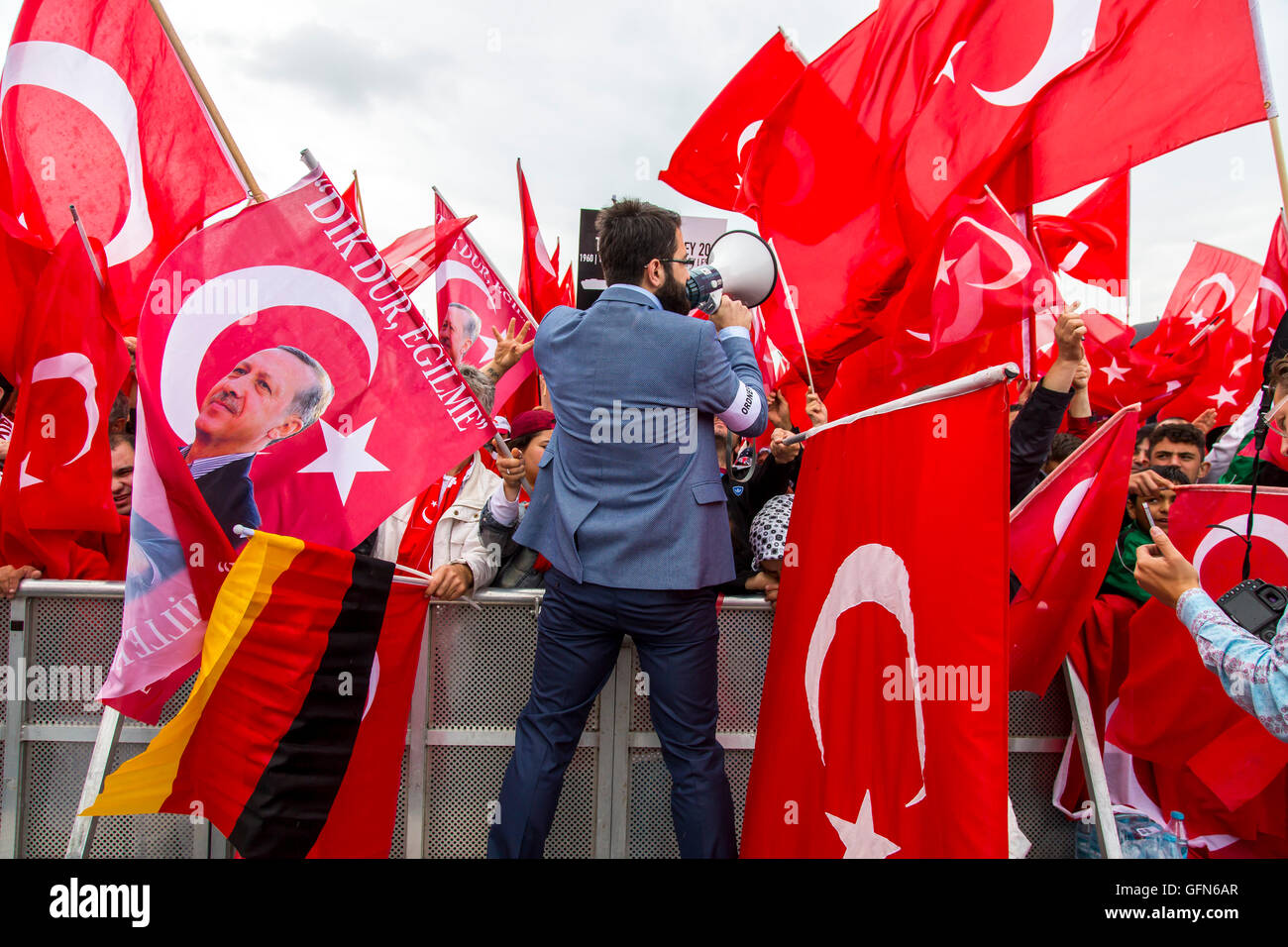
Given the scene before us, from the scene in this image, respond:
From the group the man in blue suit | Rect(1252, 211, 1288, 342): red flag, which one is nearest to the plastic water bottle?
the man in blue suit

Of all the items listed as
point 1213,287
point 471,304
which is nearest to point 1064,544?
point 471,304

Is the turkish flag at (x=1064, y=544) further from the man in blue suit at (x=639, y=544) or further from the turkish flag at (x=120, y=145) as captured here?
the turkish flag at (x=120, y=145)

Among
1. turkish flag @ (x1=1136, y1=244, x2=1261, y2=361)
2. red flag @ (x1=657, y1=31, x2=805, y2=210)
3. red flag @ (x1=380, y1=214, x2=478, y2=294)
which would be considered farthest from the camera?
turkish flag @ (x1=1136, y1=244, x2=1261, y2=361)

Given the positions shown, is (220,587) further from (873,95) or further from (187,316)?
(873,95)

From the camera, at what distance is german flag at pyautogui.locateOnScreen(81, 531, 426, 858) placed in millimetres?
2713

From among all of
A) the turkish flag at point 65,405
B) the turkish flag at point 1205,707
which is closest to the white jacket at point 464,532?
the turkish flag at point 65,405

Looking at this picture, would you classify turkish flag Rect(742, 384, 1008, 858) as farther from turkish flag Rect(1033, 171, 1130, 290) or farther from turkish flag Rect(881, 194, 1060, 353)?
turkish flag Rect(1033, 171, 1130, 290)

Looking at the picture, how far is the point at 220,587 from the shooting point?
279cm

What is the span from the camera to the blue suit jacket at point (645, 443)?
2.75 m

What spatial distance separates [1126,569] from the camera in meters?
3.52

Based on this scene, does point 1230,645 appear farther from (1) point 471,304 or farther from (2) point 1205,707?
(1) point 471,304

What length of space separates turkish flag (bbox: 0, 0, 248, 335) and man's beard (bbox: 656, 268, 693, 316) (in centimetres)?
263
